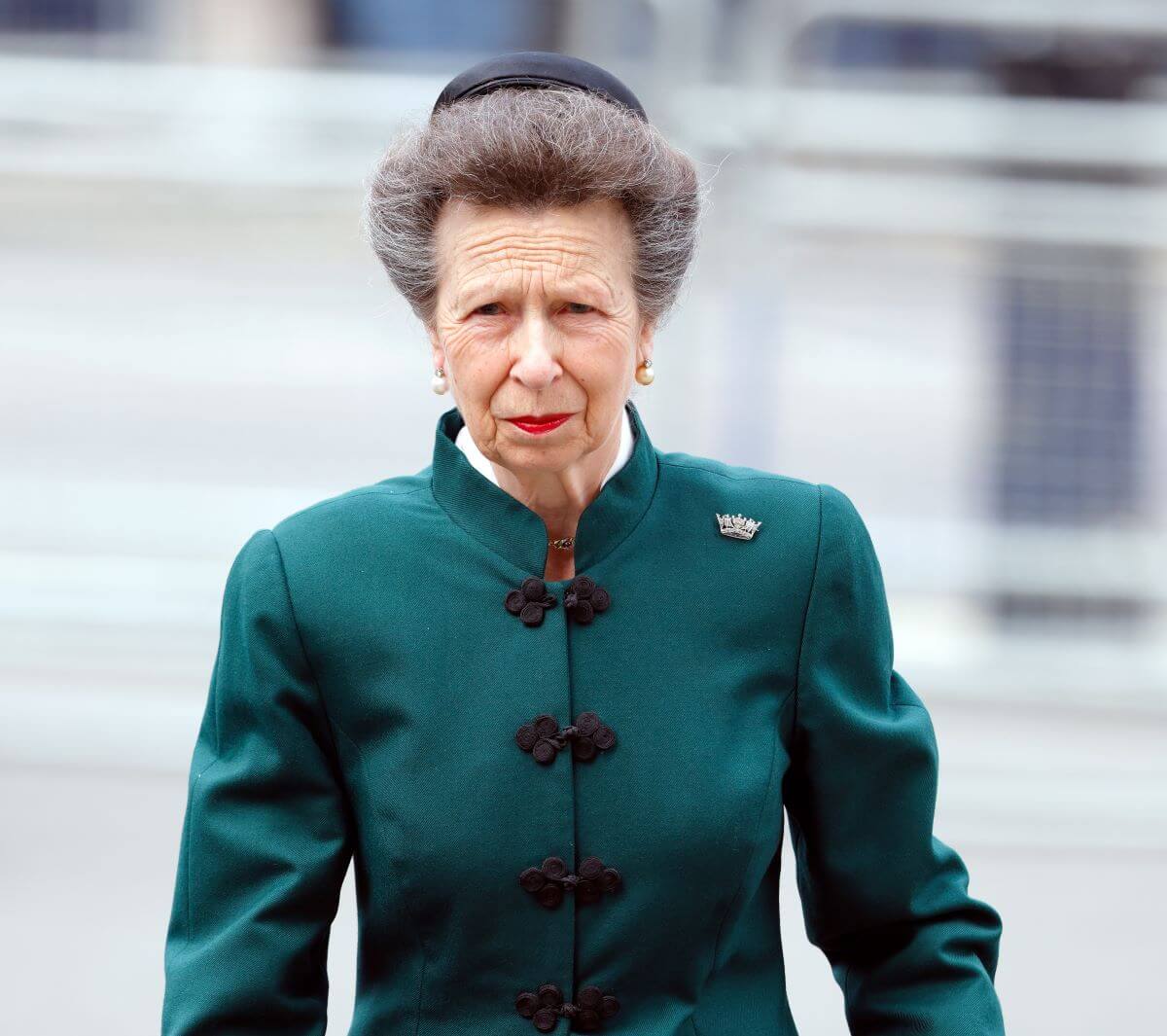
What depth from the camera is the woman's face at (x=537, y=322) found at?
1863 millimetres

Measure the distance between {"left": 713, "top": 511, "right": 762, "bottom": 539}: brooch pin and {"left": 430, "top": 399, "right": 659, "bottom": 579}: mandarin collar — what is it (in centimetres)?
9

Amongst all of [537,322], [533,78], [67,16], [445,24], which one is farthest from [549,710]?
[67,16]

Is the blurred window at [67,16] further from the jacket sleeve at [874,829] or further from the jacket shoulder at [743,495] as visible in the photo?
the jacket sleeve at [874,829]

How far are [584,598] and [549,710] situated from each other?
13cm

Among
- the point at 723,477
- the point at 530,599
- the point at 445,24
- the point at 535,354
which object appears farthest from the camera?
the point at 445,24

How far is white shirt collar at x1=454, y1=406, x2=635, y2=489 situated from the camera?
204cm

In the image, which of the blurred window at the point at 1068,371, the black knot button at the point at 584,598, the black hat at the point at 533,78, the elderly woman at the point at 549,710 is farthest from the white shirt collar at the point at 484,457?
the blurred window at the point at 1068,371

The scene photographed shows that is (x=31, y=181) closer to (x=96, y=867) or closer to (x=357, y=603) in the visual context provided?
(x=96, y=867)

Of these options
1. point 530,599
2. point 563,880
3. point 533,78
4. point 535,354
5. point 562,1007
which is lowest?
point 562,1007

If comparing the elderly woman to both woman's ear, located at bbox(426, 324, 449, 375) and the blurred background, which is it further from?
the blurred background

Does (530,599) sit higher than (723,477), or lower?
lower

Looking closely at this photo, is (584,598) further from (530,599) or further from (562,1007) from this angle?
(562,1007)

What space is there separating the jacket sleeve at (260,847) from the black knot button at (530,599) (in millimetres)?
227

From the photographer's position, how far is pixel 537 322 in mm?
1877
